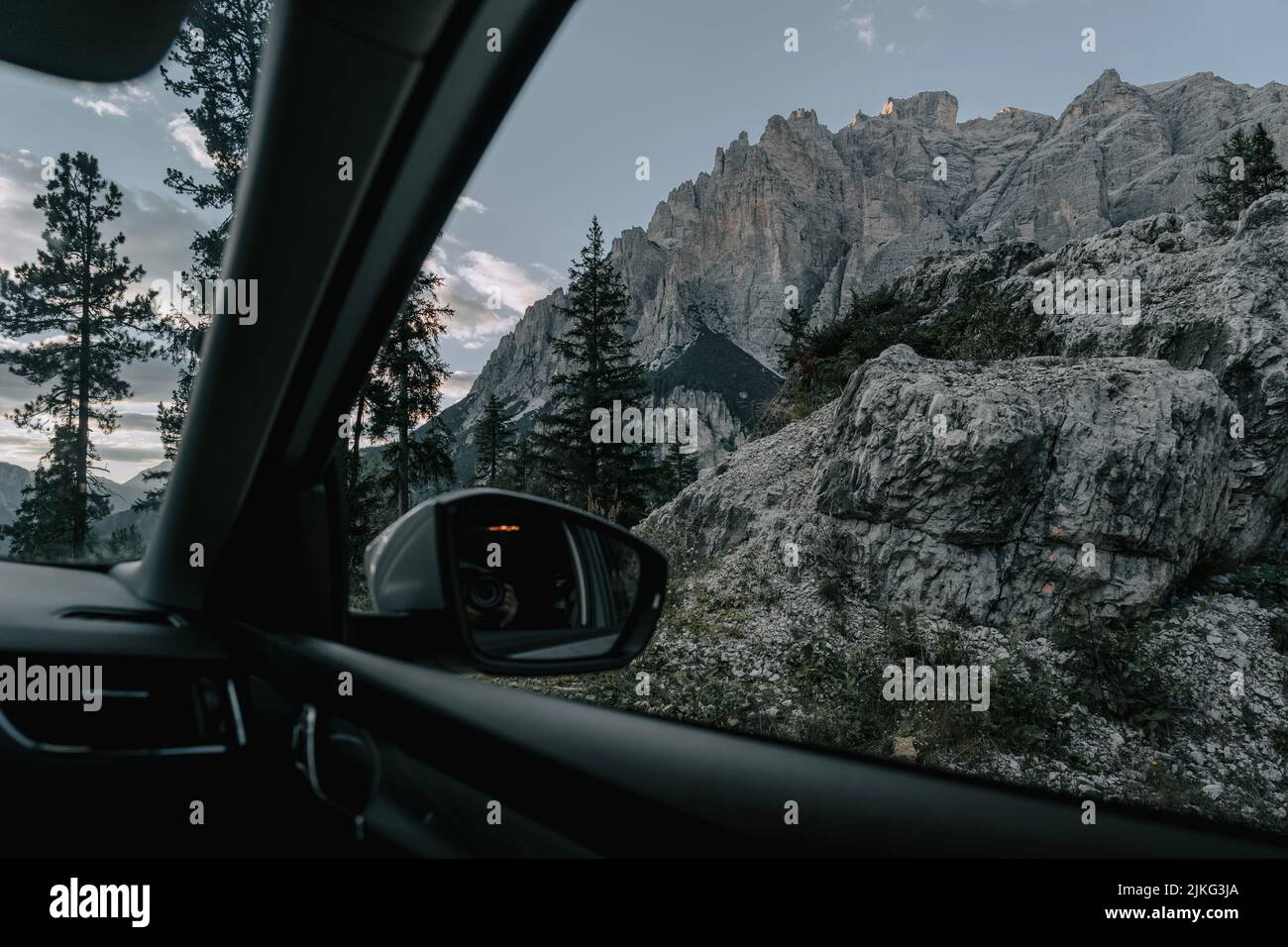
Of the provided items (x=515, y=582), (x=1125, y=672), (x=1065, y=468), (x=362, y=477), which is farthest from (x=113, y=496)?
(x=1065, y=468)

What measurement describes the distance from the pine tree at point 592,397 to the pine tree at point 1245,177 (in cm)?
976

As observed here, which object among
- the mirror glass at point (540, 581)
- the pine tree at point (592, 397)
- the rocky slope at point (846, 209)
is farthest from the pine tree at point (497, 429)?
the mirror glass at point (540, 581)

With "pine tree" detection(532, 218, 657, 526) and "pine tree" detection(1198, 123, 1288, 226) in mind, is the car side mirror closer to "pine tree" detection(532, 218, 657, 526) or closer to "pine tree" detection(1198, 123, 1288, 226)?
"pine tree" detection(532, 218, 657, 526)

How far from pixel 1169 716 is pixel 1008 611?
6.17 feet

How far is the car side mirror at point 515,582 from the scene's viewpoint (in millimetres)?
1071

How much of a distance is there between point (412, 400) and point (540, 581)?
0.88 m

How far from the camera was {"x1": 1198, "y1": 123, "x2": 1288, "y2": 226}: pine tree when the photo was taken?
1081 centimetres

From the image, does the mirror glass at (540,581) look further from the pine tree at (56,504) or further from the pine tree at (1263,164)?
the pine tree at (1263,164)

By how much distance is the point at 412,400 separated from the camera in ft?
6.17

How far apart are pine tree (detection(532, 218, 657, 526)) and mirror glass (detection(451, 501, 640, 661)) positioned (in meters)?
6.00

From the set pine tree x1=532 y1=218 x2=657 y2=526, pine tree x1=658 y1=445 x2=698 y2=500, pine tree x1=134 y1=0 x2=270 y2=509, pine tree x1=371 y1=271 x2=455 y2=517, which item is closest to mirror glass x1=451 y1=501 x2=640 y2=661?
pine tree x1=371 y1=271 x2=455 y2=517

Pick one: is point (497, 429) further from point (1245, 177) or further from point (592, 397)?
point (1245, 177)

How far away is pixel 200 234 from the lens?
1.43 meters
